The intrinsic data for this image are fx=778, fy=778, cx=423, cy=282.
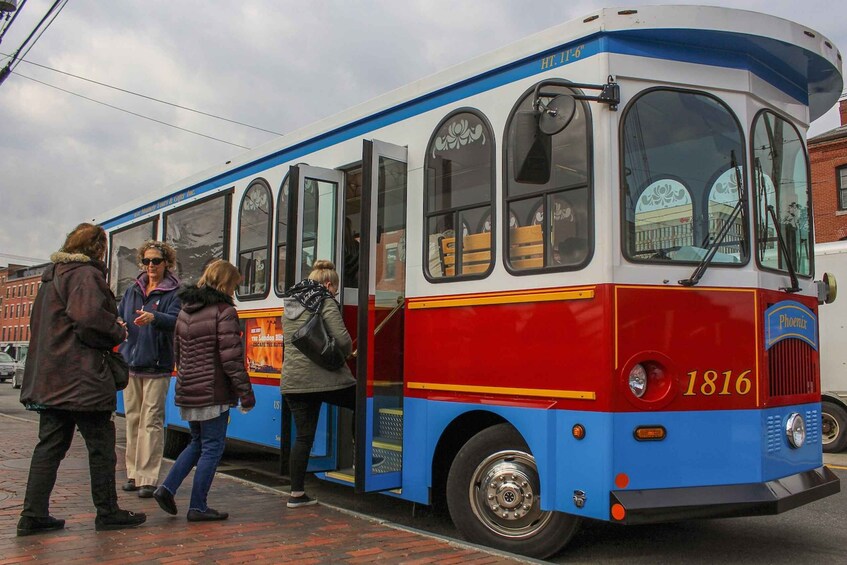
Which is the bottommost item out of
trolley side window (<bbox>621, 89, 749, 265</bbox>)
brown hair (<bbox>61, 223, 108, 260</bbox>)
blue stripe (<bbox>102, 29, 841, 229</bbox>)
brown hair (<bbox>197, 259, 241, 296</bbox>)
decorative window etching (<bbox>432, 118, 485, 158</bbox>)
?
brown hair (<bbox>197, 259, 241, 296</bbox>)

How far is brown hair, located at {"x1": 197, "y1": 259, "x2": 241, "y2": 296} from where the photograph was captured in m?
5.55

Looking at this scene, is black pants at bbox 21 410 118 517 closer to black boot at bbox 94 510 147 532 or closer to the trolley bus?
black boot at bbox 94 510 147 532

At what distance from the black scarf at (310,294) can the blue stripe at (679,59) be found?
148 cm

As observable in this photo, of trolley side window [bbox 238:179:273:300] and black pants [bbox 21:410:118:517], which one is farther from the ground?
trolley side window [bbox 238:179:273:300]

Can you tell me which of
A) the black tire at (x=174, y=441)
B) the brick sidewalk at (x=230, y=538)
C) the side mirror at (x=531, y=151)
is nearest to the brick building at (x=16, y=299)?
the black tire at (x=174, y=441)

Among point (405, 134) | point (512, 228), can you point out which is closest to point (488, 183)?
point (512, 228)

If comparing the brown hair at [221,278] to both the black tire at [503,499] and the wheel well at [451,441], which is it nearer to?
the wheel well at [451,441]

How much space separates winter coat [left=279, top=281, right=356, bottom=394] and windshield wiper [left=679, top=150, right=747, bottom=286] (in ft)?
8.11

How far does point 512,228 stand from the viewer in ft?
16.8

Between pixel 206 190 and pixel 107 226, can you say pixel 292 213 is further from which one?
pixel 107 226

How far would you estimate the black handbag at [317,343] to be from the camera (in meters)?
5.67

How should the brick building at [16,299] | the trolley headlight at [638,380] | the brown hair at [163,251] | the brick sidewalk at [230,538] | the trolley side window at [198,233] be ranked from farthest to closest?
the brick building at [16,299] < the trolley side window at [198,233] < the brown hair at [163,251] < the trolley headlight at [638,380] < the brick sidewalk at [230,538]

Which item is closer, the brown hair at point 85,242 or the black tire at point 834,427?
the brown hair at point 85,242

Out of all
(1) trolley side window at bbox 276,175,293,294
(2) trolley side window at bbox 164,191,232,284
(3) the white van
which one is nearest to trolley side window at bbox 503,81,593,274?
(1) trolley side window at bbox 276,175,293,294
